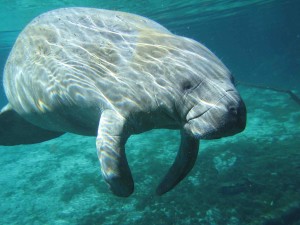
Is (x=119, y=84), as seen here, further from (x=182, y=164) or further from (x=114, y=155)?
(x=182, y=164)

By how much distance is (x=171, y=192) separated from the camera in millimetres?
7715

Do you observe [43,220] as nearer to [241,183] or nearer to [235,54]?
[241,183]

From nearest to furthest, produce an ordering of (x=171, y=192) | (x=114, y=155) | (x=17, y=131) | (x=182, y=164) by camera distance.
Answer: (x=114, y=155) → (x=182, y=164) → (x=17, y=131) → (x=171, y=192)

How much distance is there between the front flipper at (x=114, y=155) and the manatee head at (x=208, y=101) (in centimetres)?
72

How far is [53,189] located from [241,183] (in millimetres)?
5947

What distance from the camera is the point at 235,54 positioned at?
101375mm

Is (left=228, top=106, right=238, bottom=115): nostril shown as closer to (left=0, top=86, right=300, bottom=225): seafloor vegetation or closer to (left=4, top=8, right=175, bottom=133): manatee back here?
(left=4, top=8, right=175, bottom=133): manatee back

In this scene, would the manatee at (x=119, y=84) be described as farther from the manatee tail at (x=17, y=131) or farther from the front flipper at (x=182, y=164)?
the manatee tail at (x=17, y=131)

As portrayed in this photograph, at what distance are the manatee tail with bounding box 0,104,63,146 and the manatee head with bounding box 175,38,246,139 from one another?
3.59 meters

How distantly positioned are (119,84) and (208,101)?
108 cm

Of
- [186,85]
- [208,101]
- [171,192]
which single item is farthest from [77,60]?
[171,192]

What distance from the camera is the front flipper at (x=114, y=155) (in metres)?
2.95

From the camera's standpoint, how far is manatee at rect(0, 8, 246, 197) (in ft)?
9.14

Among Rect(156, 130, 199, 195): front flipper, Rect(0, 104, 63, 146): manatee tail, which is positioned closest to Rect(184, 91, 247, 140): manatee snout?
Rect(156, 130, 199, 195): front flipper
